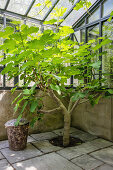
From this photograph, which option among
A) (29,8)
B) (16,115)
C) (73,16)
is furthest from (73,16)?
(16,115)

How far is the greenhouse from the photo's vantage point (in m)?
2.16

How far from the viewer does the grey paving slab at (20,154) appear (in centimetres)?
236

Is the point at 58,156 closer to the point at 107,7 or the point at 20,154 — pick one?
the point at 20,154

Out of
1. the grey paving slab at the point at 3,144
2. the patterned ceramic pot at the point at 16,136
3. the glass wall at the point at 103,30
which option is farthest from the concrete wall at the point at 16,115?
the glass wall at the point at 103,30

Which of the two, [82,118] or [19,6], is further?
[82,118]

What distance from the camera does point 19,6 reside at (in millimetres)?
3342

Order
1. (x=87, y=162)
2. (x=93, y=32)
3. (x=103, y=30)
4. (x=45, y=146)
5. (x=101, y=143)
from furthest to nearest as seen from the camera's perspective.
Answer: (x=93, y=32), (x=103, y=30), (x=101, y=143), (x=45, y=146), (x=87, y=162)

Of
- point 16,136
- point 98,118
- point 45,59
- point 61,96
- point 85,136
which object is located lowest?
point 85,136

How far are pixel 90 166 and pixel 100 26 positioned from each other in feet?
8.73

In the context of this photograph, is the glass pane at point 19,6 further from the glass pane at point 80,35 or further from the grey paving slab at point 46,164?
the grey paving slab at point 46,164

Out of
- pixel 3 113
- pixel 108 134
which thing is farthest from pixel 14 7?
pixel 108 134

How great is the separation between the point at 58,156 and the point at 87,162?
1.44 ft

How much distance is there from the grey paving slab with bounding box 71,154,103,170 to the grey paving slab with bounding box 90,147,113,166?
0.36 ft

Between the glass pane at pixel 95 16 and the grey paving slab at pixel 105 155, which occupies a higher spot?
the glass pane at pixel 95 16
